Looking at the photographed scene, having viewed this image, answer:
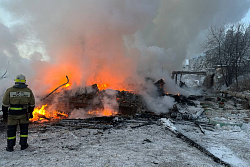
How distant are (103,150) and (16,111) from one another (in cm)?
226

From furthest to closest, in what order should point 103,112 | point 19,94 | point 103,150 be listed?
point 103,112 → point 19,94 → point 103,150

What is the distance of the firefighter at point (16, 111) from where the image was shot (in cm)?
351

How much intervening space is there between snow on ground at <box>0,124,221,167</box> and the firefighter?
0.28 m

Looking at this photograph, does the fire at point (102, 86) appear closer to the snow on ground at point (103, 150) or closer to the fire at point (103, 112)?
the fire at point (103, 112)

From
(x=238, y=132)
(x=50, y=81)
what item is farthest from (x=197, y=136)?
(x=50, y=81)

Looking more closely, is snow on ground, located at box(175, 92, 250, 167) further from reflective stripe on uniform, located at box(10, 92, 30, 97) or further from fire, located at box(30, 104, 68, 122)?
fire, located at box(30, 104, 68, 122)

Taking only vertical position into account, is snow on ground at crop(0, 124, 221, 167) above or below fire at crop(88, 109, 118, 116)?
below

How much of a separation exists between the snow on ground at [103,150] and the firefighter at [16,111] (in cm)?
28

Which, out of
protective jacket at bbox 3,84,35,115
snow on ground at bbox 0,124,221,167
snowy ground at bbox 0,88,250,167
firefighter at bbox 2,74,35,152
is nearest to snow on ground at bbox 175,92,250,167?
snowy ground at bbox 0,88,250,167

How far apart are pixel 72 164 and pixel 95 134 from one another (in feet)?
6.72

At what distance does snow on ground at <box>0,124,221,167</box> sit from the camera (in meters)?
2.96

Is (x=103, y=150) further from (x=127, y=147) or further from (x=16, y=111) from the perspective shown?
(x=16, y=111)

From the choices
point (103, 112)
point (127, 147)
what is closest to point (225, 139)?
point (127, 147)

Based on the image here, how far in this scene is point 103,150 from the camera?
3.55 m
